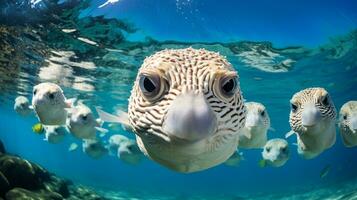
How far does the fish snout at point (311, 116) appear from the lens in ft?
13.6

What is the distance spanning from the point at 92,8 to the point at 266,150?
9064mm

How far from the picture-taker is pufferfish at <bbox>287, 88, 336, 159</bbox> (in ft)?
13.8

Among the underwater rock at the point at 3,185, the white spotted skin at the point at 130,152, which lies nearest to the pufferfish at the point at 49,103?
the underwater rock at the point at 3,185

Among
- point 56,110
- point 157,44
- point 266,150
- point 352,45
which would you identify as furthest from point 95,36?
point 352,45

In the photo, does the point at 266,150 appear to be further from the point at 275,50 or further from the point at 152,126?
the point at 275,50

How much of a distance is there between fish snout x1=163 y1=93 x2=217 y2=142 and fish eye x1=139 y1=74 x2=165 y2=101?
29 cm

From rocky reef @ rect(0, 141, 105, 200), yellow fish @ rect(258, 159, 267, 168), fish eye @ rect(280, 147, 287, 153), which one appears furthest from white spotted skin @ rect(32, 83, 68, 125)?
fish eye @ rect(280, 147, 287, 153)

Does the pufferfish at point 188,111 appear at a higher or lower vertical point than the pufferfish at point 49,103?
lower

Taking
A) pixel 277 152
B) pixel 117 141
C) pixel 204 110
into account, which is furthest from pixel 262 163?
pixel 204 110

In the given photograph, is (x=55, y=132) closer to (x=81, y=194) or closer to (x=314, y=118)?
(x=81, y=194)

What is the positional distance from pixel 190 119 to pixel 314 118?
258 centimetres

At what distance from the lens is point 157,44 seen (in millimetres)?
18891

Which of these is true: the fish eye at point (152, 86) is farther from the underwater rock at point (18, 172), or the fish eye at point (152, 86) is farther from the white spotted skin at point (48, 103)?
the underwater rock at point (18, 172)

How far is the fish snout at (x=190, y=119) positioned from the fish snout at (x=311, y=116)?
2.36 metres
